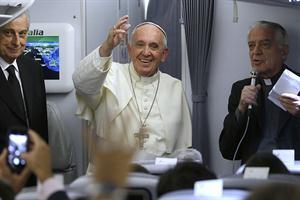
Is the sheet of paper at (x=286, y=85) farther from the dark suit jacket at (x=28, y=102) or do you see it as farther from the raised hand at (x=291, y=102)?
the dark suit jacket at (x=28, y=102)

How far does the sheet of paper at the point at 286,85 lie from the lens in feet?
12.8

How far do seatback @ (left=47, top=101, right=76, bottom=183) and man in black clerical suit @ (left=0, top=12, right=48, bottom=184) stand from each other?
20cm

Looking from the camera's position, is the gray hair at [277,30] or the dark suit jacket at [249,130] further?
the gray hair at [277,30]

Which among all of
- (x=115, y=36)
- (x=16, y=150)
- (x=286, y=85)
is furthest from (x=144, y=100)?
(x=16, y=150)

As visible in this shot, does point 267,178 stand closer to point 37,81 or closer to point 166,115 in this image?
point 166,115

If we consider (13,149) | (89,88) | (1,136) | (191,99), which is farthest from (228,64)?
(13,149)

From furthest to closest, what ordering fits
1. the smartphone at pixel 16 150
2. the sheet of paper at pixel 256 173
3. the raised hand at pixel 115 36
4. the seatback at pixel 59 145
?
the seatback at pixel 59 145
the raised hand at pixel 115 36
the smartphone at pixel 16 150
the sheet of paper at pixel 256 173

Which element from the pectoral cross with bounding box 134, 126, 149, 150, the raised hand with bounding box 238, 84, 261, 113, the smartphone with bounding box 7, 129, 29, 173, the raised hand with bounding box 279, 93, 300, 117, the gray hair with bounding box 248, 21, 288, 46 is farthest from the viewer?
the gray hair with bounding box 248, 21, 288, 46

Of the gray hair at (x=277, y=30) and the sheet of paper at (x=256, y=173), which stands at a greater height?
the gray hair at (x=277, y=30)

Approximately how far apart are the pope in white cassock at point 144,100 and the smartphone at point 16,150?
1577 millimetres

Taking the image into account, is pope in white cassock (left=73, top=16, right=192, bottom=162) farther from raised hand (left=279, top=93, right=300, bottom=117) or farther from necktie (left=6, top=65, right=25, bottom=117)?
raised hand (left=279, top=93, right=300, bottom=117)

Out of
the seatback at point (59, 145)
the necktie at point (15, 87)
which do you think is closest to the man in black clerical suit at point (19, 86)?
the necktie at point (15, 87)

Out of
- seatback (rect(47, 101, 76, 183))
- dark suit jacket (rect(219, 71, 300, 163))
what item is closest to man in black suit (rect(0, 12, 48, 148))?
seatback (rect(47, 101, 76, 183))

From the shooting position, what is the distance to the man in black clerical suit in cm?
404
